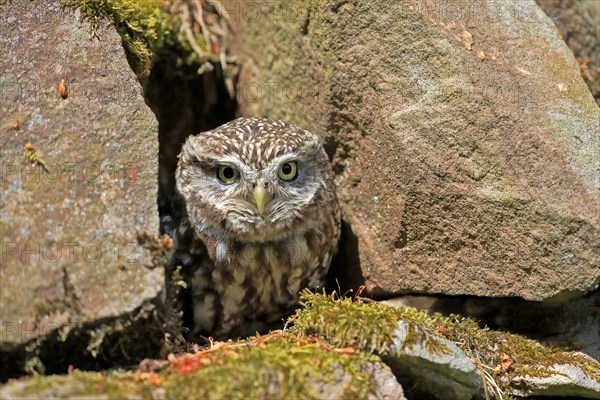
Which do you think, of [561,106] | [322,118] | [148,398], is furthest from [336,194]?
[148,398]

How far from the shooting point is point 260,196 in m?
3.16

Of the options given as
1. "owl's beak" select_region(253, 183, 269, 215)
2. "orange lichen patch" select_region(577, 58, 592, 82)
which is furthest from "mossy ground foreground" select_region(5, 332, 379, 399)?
"orange lichen patch" select_region(577, 58, 592, 82)

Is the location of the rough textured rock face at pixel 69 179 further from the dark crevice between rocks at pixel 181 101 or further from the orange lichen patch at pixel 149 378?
the dark crevice between rocks at pixel 181 101

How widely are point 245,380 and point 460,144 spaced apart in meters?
1.44

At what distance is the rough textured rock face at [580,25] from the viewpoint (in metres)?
4.13

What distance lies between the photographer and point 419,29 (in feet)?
10.9

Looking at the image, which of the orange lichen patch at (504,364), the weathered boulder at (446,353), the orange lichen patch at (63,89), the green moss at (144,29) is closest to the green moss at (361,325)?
the weathered boulder at (446,353)

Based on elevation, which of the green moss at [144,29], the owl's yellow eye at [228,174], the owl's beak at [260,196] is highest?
the green moss at [144,29]

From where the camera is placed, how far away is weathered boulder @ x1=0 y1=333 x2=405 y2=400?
2.36 metres

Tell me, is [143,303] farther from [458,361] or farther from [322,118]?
[322,118]

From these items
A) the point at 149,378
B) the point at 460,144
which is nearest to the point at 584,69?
the point at 460,144

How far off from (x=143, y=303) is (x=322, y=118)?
62.9 inches

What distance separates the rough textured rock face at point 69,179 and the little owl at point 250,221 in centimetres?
46

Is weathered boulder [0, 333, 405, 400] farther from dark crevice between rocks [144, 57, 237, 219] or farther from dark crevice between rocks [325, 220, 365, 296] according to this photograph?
dark crevice between rocks [144, 57, 237, 219]
